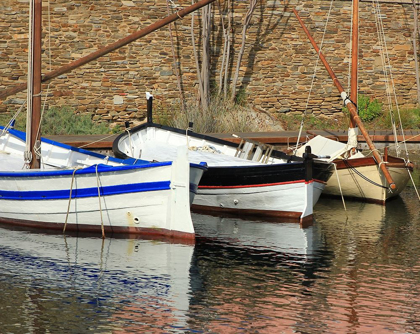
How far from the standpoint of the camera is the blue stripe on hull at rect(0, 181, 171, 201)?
1153 cm

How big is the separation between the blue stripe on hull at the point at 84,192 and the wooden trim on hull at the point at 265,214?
8.88ft

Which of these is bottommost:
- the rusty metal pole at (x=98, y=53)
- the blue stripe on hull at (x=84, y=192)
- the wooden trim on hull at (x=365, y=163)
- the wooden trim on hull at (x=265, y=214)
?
Result: the wooden trim on hull at (x=265, y=214)

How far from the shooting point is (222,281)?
9539mm

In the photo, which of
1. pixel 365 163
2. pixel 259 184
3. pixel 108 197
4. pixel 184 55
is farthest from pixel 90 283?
pixel 184 55

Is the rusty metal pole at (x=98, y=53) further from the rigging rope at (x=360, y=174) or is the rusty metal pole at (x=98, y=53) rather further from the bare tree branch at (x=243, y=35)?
the bare tree branch at (x=243, y=35)

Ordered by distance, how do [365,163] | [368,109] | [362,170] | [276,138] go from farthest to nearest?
[368,109]
[276,138]
[362,170]
[365,163]

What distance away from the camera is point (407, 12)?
76.6ft

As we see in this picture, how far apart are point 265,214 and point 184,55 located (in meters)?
9.34

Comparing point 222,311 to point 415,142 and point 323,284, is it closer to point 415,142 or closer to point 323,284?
point 323,284

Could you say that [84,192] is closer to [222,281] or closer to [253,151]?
[222,281]

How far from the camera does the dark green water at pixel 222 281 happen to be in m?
7.98

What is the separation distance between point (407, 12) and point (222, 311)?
17.1 m

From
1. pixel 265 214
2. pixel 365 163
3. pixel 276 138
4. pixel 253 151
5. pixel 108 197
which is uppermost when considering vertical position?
pixel 276 138

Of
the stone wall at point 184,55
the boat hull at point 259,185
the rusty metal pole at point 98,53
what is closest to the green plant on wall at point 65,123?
the stone wall at point 184,55
